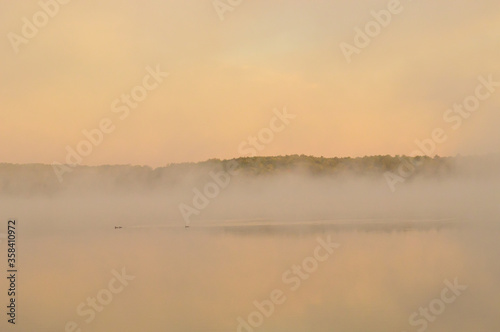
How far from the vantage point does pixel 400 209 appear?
69.1 metres

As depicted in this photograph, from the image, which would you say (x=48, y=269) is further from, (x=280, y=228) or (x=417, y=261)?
(x=280, y=228)

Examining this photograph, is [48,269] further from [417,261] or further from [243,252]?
[417,261]

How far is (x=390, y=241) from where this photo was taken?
34.6 meters

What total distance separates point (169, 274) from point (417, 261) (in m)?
10.4

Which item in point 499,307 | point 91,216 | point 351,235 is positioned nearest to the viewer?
point 499,307

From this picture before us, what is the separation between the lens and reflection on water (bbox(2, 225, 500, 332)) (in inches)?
680

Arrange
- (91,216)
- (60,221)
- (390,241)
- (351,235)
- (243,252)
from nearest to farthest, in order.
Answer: (243,252), (390,241), (351,235), (60,221), (91,216)

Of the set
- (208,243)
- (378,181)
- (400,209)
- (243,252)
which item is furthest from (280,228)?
(378,181)

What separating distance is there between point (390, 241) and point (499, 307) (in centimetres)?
1686

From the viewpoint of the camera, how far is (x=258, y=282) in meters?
22.6

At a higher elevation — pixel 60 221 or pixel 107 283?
pixel 60 221

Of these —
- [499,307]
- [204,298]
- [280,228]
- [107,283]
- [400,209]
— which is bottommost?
[499,307]

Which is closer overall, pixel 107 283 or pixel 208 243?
pixel 107 283

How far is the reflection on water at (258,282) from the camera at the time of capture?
56.6 ft
